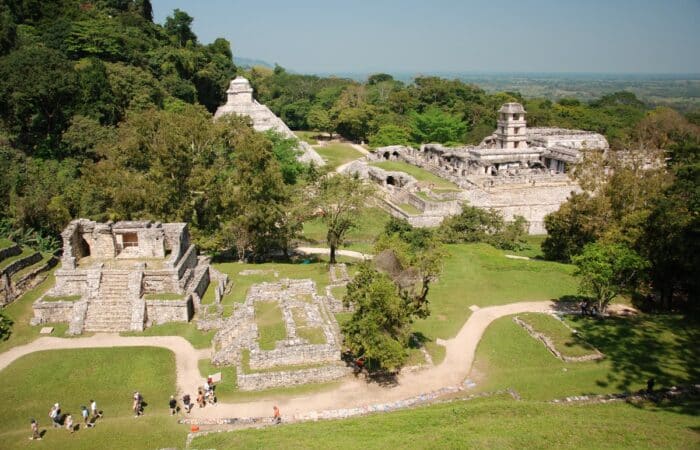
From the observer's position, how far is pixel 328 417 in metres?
15.8

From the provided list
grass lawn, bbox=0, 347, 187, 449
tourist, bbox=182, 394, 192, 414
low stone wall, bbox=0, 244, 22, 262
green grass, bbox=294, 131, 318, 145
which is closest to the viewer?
grass lawn, bbox=0, 347, 187, 449

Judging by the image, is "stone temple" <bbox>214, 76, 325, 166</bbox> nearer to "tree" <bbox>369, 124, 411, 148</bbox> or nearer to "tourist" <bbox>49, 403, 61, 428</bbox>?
"tree" <bbox>369, 124, 411, 148</bbox>

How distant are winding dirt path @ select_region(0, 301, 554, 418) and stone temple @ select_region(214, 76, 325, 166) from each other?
38.2 metres

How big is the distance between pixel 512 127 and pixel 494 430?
154 ft

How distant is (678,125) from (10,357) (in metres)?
75.1

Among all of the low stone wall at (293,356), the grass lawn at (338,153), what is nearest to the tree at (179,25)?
the grass lawn at (338,153)

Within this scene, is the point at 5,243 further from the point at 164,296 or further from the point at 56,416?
the point at 56,416

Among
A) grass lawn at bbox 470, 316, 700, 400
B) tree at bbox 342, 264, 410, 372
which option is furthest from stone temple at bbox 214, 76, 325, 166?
tree at bbox 342, 264, 410, 372

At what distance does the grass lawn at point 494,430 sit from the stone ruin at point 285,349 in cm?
276

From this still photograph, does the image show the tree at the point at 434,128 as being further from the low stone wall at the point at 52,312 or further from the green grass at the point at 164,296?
the low stone wall at the point at 52,312

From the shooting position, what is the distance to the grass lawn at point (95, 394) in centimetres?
1482

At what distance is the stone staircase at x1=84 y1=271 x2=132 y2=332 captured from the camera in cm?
2083

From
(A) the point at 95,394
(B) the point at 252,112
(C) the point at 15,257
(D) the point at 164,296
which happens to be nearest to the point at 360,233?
(D) the point at 164,296

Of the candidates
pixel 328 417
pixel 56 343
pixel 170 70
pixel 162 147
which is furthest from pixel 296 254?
pixel 170 70
